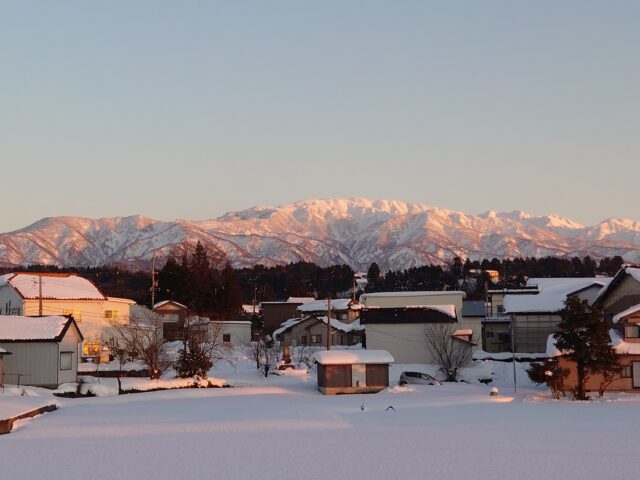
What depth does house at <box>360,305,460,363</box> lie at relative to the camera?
5372 cm

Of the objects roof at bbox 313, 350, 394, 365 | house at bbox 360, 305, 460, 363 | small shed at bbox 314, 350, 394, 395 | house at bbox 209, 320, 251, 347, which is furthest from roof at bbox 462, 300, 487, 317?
small shed at bbox 314, 350, 394, 395

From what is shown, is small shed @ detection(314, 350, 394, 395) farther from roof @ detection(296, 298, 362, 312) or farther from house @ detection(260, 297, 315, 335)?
house @ detection(260, 297, 315, 335)

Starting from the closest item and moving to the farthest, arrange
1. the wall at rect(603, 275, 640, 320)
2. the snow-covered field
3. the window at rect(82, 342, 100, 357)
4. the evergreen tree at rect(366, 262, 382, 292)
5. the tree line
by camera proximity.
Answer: the snow-covered field
the wall at rect(603, 275, 640, 320)
the window at rect(82, 342, 100, 357)
the tree line
the evergreen tree at rect(366, 262, 382, 292)

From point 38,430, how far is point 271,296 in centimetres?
10144

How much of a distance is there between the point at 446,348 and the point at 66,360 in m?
23.4

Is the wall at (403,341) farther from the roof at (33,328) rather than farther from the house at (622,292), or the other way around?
the roof at (33,328)

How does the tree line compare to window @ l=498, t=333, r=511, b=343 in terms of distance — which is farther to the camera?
the tree line

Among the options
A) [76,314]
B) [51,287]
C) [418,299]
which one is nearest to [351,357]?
[76,314]

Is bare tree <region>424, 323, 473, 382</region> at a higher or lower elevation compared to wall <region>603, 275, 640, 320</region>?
lower

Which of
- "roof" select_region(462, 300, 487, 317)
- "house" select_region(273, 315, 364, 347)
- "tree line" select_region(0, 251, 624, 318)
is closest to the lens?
"roof" select_region(462, 300, 487, 317)

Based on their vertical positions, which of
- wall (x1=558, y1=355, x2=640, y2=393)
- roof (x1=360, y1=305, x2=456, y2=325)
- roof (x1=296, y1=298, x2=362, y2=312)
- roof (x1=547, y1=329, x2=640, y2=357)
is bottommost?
wall (x1=558, y1=355, x2=640, y2=393)

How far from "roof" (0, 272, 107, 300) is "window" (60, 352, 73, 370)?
1666 cm

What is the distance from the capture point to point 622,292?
43188mm

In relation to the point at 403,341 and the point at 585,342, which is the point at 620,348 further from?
the point at 403,341
